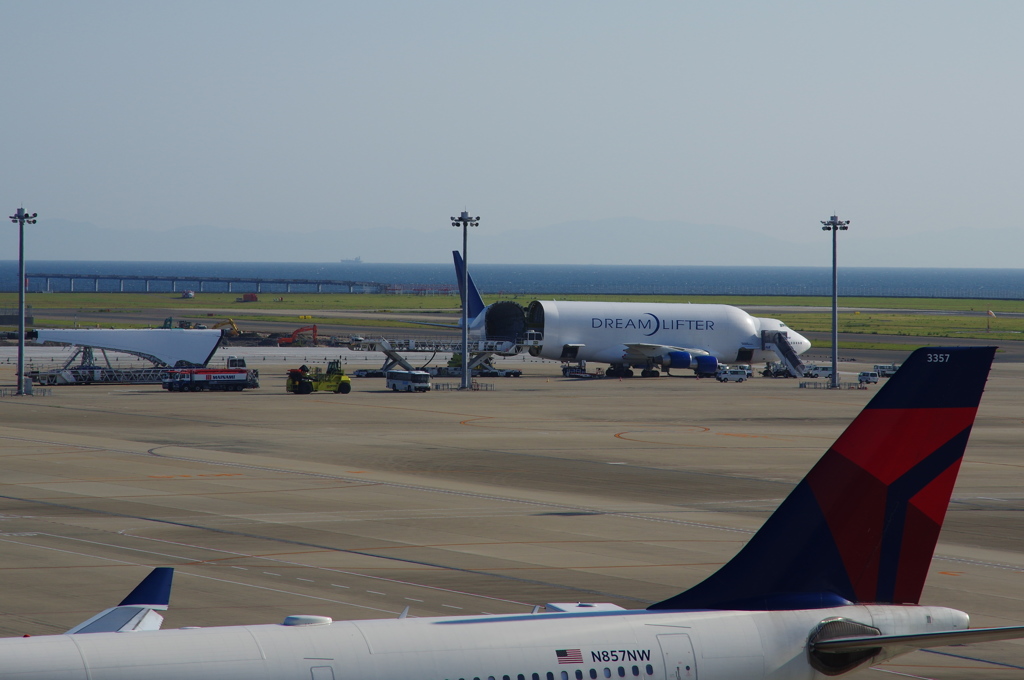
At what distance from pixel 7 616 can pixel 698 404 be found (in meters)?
51.8

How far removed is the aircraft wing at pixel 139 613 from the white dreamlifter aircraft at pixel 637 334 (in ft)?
244

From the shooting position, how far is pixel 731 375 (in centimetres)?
8744

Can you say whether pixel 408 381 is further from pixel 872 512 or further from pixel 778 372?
pixel 872 512

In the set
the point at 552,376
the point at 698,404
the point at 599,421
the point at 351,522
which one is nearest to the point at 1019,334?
the point at 552,376

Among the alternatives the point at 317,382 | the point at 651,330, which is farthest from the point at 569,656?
the point at 651,330

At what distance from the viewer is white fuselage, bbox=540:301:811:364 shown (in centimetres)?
8838

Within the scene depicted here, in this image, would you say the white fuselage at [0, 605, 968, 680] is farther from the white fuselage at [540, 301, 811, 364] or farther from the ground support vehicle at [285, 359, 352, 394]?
the white fuselage at [540, 301, 811, 364]

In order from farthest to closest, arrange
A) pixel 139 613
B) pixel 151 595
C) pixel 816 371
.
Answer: pixel 816 371, pixel 151 595, pixel 139 613

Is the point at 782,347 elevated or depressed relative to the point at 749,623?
elevated

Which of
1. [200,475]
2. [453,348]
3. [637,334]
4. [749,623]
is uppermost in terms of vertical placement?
[637,334]

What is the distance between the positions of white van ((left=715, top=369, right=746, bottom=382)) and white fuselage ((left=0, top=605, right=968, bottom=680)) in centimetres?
7531

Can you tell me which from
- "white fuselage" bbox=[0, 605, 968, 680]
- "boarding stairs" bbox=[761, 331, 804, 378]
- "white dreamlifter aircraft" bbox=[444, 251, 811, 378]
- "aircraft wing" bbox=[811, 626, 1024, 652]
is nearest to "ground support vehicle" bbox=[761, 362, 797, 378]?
"boarding stairs" bbox=[761, 331, 804, 378]

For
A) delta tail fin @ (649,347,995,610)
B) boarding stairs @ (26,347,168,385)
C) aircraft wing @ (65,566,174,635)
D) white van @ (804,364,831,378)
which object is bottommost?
boarding stairs @ (26,347,168,385)

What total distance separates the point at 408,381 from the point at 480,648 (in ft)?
214
